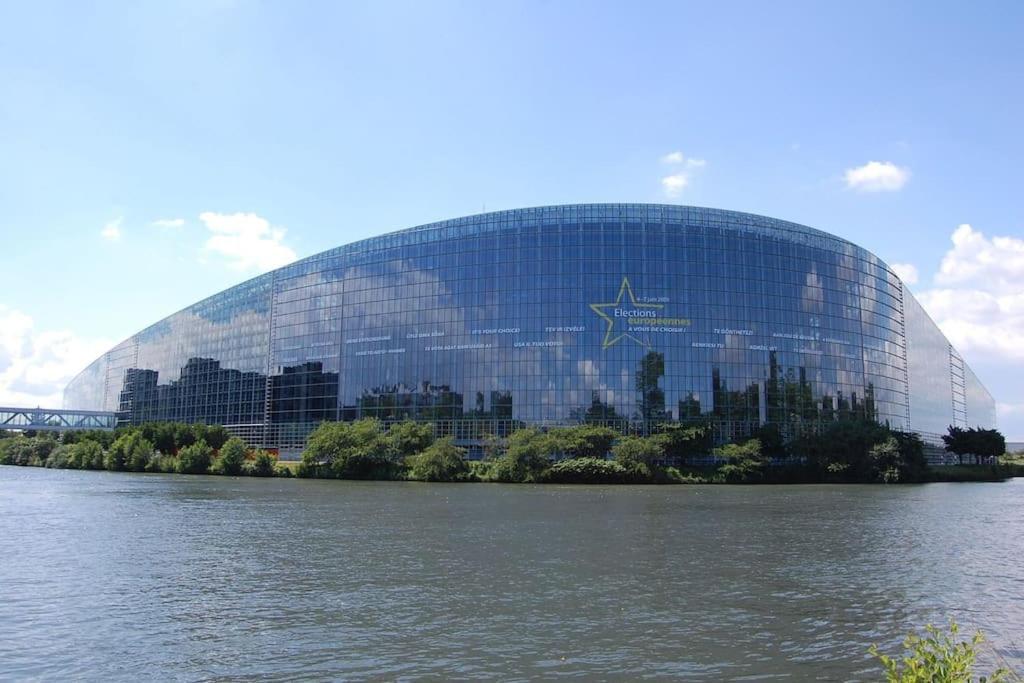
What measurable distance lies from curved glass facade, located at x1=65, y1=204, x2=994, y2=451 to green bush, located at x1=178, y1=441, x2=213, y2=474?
26.9 m

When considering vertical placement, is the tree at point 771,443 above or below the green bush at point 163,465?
above

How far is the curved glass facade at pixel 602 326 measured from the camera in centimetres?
14550

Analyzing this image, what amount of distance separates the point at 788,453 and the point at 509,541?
10433 centimetres

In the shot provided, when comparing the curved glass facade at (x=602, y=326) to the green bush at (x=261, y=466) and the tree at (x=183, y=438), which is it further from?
the green bush at (x=261, y=466)

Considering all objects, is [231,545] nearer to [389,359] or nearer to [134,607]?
[134,607]

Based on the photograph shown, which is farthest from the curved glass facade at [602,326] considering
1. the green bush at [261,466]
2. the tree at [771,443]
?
the green bush at [261,466]

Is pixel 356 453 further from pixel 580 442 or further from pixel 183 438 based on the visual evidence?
pixel 183 438

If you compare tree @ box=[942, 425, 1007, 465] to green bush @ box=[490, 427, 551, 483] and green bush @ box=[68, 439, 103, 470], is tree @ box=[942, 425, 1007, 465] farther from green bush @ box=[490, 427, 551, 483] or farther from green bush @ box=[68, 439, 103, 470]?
green bush @ box=[68, 439, 103, 470]

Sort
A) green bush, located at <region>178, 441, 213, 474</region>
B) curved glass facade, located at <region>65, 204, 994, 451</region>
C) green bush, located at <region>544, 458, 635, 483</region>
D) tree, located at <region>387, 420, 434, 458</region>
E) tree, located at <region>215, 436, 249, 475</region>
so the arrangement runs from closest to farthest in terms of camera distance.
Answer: green bush, located at <region>544, 458, 635, 483</region>, tree, located at <region>387, 420, 434, 458</region>, tree, located at <region>215, 436, 249, 475</region>, green bush, located at <region>178, 441, 213, 474</region>, curved glass facade, located at <region>65, 204, 994, 451</region>

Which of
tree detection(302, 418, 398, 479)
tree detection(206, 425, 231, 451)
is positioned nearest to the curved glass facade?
tree detection(206, 425, 231, 451)

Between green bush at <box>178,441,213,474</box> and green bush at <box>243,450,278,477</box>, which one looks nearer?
green bush at <box>243,450,278,477</box>

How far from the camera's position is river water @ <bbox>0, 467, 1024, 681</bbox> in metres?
24.3

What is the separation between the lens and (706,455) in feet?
449

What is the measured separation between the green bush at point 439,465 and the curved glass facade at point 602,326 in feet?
74.4
